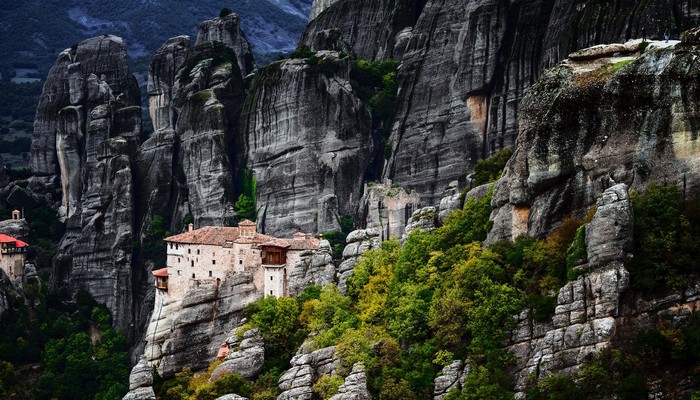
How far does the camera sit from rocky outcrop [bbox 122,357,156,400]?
74938mm

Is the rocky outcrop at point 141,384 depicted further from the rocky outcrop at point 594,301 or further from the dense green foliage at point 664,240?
the dense green foliage at point 664,240

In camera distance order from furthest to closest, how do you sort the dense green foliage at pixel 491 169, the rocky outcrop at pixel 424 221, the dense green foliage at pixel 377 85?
the dense green foliage at pixel 377 85
the dense green foliage at pixel 491 169
the rocky outcrop at pixel 424 221

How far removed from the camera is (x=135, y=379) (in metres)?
76.1

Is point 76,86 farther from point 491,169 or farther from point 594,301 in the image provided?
point 594,301

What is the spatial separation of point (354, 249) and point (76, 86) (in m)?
56.0

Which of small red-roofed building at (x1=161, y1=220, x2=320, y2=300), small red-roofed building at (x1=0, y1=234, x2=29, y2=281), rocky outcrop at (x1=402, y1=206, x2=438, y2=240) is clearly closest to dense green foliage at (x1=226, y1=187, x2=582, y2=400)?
rocky outcrop at (x1=402, y1=206, x2=438, y2=240)

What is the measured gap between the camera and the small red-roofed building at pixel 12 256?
353ft

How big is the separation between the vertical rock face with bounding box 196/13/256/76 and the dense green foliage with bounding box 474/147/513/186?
49.7m

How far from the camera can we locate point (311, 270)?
257ft

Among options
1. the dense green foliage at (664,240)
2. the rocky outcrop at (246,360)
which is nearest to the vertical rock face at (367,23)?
the rocky outcrop at (246,360)

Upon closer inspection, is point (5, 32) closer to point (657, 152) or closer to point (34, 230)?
point (34, 230)

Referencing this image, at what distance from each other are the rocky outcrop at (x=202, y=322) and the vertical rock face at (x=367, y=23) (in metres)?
35.8

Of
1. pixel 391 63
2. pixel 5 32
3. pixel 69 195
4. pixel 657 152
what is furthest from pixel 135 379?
pixel 5 32

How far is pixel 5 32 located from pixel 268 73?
9509 cm
